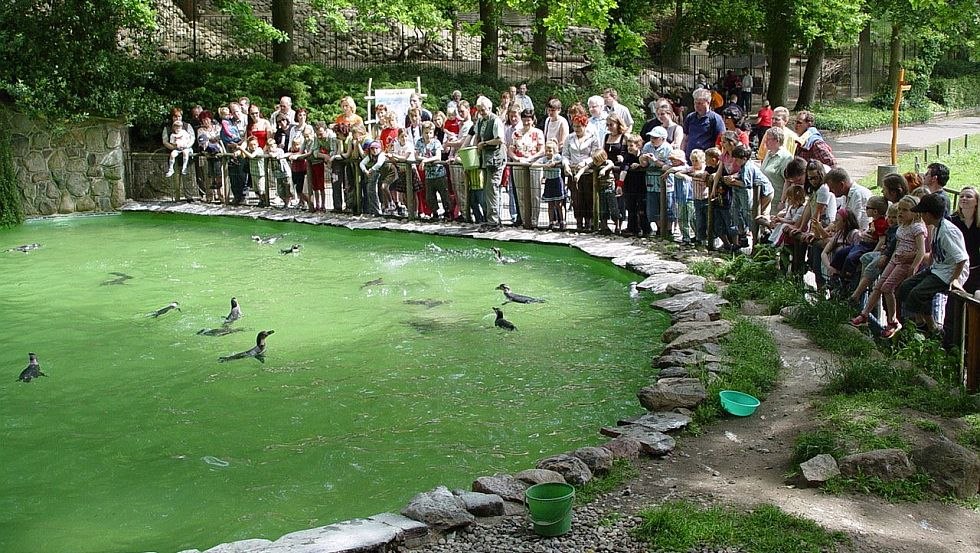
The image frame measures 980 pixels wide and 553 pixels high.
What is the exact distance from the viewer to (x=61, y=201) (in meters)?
17.6

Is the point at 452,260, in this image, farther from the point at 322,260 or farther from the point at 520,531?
the point at 520,531

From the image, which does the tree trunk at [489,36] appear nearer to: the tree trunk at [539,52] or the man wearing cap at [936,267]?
the tree trunk at [539,52]

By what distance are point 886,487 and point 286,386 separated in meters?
4.34

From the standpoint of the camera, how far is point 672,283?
33.9 ft

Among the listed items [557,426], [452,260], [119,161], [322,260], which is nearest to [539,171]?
[452,260]

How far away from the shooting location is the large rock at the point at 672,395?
6.83 meters

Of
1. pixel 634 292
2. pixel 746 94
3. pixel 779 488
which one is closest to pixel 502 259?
pixel 634 292

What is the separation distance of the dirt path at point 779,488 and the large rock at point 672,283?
9.53 ft

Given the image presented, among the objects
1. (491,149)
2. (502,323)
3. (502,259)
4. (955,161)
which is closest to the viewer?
(502,323)

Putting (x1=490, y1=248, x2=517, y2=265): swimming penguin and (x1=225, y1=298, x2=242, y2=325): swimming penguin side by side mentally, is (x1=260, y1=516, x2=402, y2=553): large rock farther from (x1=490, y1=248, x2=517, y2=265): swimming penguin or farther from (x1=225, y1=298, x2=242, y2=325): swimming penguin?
(x1=490, y1=248, x2=517, y2=265): swimming penguin

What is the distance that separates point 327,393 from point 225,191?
34.5 ft

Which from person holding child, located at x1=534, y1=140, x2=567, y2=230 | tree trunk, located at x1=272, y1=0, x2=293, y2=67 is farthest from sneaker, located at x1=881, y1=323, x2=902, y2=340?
tree trunk, located at x1=272, y1=0, x2=293, y2=67

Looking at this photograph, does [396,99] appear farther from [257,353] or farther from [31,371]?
[31,371]

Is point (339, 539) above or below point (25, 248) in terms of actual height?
below
